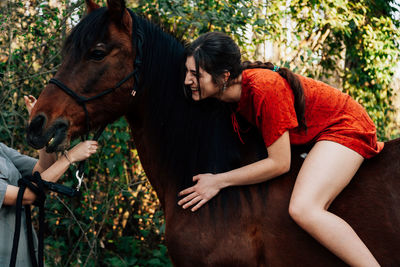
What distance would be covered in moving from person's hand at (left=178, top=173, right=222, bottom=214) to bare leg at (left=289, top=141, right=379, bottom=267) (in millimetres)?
408

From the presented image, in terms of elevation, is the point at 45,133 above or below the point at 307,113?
above

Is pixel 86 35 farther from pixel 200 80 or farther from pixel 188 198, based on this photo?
pixel 188 198

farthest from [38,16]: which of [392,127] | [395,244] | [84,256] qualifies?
[392,127]

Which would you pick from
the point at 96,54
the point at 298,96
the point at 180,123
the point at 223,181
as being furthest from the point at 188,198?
the point at 96,54

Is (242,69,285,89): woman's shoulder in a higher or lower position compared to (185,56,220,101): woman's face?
lower

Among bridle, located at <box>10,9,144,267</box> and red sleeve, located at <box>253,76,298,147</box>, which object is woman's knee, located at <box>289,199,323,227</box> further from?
bridle, located at <box>10,9,144,267</box>

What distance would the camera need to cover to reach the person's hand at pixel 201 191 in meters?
1.99

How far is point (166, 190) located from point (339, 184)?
96 centimetres

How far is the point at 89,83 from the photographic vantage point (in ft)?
6.53

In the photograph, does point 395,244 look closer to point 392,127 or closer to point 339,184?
point 339,184

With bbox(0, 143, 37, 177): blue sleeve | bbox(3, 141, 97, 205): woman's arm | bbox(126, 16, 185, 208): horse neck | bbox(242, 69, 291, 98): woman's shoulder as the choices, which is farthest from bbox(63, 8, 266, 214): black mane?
bbox(0, 143, 37, 177): blue sleeve

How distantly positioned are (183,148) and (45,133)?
74cm

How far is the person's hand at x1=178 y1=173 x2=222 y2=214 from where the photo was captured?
1.99 metres

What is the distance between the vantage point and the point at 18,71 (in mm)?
3904
